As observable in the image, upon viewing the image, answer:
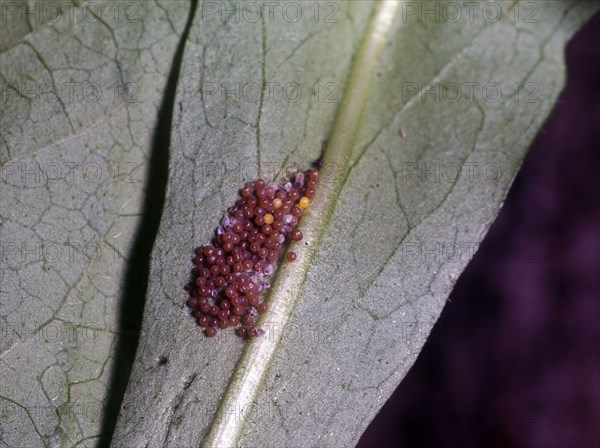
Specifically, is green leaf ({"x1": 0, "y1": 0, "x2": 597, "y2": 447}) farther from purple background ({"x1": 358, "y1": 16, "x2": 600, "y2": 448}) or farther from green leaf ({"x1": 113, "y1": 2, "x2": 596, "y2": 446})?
purple background ({"x1": 358, "y1": 16, "x2": 600, "y2": 448})

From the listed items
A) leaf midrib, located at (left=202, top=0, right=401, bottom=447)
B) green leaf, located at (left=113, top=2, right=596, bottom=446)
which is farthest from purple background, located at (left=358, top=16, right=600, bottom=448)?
leaf midrib, located at (left=202, top=0, right=401, bottom=447)

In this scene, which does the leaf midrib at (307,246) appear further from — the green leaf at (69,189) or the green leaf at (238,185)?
the green leaf at (69,189)

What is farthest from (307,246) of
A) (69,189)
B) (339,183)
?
(69,189)

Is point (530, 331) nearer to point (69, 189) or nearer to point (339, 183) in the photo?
point (339, 183)

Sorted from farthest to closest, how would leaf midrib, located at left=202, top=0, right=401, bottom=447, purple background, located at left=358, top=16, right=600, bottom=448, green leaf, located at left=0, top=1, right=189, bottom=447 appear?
purple background, located at left=358, top=16, right=600, bottom=448 → green leaf, located at left=0, top=1, right=189, bottom=447 → leaf midrib, located at left=202, top=0, right=401, bottom=447

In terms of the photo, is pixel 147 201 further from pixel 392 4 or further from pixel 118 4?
pixel 392 4

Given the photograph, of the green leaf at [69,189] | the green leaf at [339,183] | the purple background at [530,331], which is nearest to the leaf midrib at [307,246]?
the green leaf at [339,183]
